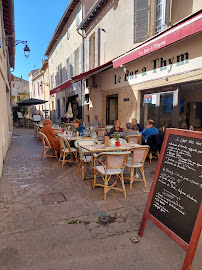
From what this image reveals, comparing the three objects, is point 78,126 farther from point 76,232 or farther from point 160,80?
point 76,232

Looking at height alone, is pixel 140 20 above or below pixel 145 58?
above

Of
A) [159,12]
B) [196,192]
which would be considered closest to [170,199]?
[196,192]

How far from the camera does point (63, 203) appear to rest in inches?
131

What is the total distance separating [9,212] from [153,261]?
87.8 inches

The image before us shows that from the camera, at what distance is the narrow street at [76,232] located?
206 cm

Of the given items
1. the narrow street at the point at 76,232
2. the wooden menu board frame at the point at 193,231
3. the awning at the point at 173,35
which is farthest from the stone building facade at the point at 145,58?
the narrow street at the point at 76,232

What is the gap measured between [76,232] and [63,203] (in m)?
0.86

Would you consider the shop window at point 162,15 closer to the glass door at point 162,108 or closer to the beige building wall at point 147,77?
the beige building wall at point 147,77

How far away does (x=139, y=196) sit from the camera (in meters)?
3.62

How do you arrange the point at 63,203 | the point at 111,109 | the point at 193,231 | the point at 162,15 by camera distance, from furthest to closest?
the point at 111,109, the point at 162,15, the point at 63,203, the point at 193,231

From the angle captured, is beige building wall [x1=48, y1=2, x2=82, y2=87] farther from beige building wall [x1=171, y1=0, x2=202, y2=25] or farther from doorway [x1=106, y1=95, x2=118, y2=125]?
beige building wall [x1=171, y1=0, x2=202, y2=25]

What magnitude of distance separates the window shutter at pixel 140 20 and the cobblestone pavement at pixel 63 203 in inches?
189

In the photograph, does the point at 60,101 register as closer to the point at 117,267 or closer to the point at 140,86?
the point at 140,86

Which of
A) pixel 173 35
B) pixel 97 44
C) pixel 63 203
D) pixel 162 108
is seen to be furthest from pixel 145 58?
pixel 63 203
